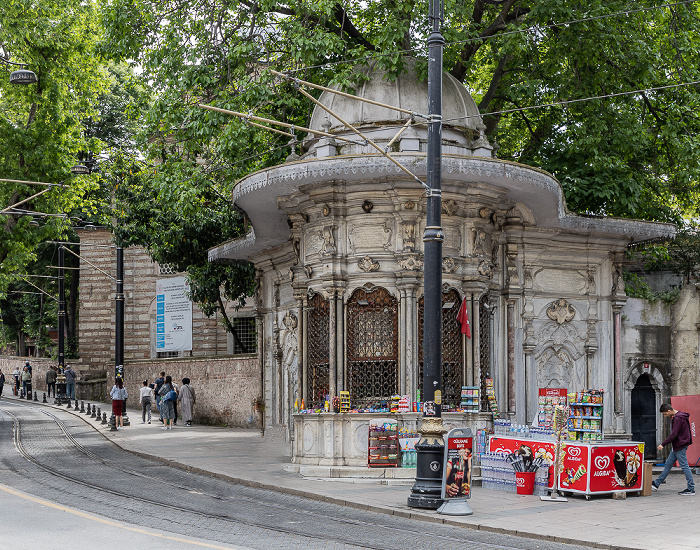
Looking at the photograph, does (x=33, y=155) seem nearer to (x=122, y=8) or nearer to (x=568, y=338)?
(x=122, y=8)

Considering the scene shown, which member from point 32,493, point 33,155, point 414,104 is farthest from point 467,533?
point 33,155

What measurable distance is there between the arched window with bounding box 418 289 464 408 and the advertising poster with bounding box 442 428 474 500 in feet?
12.6

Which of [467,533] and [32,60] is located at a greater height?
[32,60]

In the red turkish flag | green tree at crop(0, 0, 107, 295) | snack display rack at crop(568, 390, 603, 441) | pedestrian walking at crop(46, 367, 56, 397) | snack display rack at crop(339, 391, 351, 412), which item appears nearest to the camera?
snack display rack at crop(568, 390, 603, 441)

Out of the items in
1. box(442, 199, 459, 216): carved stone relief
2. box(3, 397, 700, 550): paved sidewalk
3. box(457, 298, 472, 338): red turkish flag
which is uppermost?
box(442, 199, 459, 216): carved stone relief

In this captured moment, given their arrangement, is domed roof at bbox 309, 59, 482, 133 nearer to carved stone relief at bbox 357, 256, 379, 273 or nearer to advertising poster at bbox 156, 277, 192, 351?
carved stone relief at bbox 357, 256, 379, 273

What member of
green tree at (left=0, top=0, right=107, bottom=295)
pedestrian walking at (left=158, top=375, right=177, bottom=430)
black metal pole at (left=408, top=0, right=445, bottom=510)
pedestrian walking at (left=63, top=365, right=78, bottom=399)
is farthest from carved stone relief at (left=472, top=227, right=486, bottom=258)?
pedestrian walking at (left=63, top=365, right=78, bottom=399)

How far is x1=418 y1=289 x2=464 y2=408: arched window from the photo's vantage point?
1706 cm

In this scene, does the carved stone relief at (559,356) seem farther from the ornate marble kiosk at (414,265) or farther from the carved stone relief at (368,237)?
the carved stone relief at (368,237)

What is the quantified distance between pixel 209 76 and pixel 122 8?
2949mm

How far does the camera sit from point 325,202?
1720 cm

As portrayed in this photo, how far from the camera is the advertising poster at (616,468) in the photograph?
46.4ft

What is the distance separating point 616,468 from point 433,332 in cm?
418

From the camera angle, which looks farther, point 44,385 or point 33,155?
point 44,385
